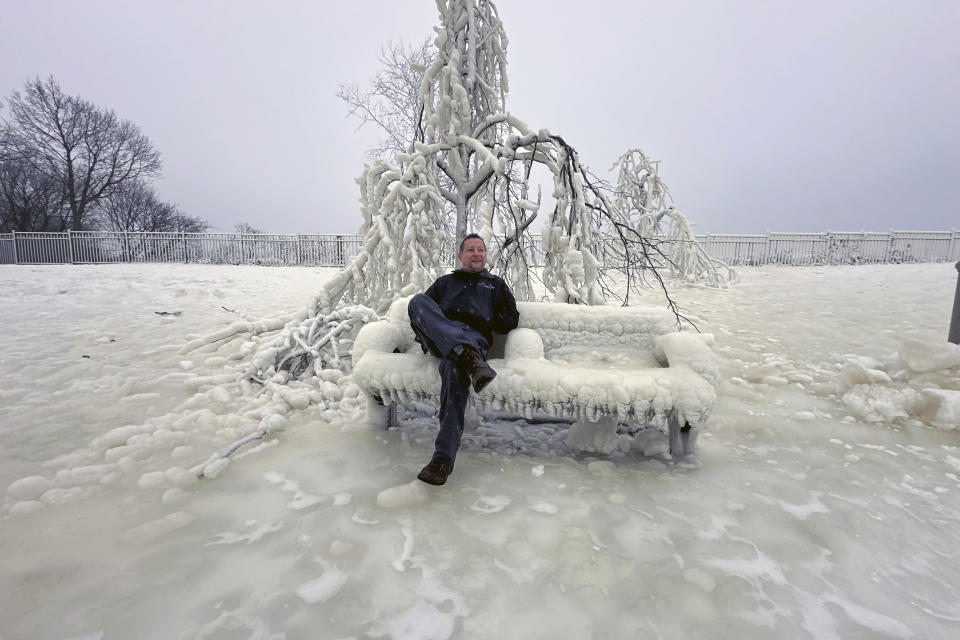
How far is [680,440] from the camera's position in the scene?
2.46m

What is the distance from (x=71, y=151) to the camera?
20.8m

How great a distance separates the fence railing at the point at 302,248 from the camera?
62.4 ft

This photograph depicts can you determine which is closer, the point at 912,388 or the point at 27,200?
the point at 912,388

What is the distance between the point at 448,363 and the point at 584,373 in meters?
0.77

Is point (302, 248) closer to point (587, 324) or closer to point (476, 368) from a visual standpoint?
point (587, 324)

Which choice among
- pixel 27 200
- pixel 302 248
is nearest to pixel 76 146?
pixel 27 200

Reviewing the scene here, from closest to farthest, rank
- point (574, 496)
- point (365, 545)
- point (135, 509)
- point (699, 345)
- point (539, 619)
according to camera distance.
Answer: point (539, 619) → point (365, 545) → point (135, 509) → point (574, 496) → point (699, 345)

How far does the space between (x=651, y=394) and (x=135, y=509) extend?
101 inches

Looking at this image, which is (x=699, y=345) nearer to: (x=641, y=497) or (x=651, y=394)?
(x=651, y=394)

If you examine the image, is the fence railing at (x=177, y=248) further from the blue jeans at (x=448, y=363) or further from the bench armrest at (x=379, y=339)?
the blue jeans at (x=448, y=363)

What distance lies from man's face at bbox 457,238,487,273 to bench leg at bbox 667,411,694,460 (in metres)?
1.53

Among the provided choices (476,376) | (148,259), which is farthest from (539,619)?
(148,259)

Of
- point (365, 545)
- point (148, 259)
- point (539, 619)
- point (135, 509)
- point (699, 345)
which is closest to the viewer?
point (539, 619)

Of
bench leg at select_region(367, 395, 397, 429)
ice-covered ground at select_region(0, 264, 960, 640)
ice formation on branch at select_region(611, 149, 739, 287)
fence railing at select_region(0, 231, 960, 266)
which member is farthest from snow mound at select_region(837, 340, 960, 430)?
fence railing at select_region(0, 231, 960, 266)
